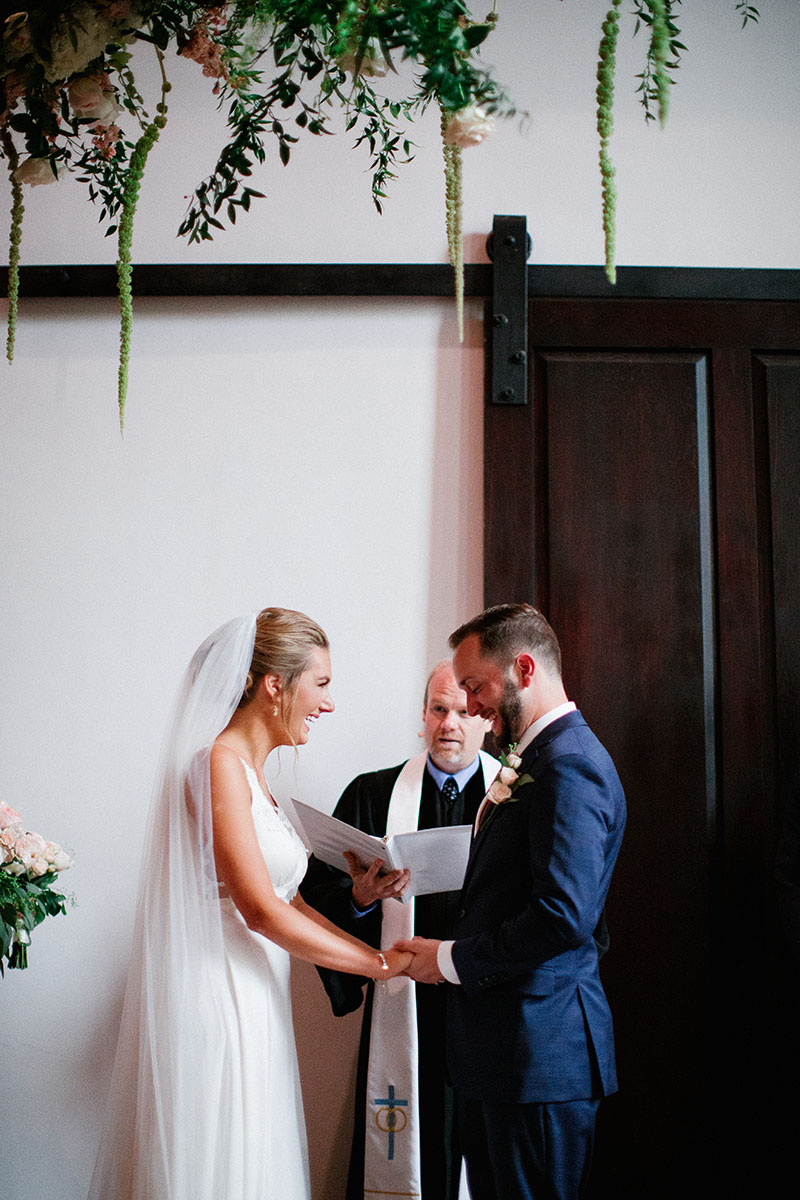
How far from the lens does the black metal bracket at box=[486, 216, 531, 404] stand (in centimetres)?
409

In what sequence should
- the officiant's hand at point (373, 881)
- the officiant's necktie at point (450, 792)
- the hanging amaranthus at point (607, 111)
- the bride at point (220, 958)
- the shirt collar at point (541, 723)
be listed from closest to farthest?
the hanging amaranthus at point (607, 111), the bride at point (220, 958), the shirt collar at point (541, 723), the officiant's hand at point (373, 881), the officiant's necktie at point (450, 792)

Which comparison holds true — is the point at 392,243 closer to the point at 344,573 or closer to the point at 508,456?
the point at 508,456

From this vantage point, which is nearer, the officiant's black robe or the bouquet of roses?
the bouquet of roses

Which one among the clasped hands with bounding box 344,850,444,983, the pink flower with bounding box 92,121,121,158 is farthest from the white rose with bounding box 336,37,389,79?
the clasped hands with bounding box 344,850,444,983

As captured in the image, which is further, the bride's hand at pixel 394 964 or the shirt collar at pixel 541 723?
the bride's hand at pixel 394 964

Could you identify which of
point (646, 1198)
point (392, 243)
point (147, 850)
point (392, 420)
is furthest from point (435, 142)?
point (646, 1198)

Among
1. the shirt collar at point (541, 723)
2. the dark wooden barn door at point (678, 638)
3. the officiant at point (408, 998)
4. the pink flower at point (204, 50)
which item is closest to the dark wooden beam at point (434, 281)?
the dark wooden barn door at point (678, 638)

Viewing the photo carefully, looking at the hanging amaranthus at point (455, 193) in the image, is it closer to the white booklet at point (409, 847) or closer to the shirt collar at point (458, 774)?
the white booklet at point (409, 847)

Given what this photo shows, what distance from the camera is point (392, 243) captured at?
422cm

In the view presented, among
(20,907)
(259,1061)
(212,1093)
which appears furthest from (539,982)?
(20,907)

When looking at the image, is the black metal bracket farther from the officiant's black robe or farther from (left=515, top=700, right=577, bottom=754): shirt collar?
(left=515, top=700, right=577, bottom=754): shirt collar

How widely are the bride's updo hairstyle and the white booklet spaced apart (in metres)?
0.33

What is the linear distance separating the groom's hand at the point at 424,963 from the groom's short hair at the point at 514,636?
81 cm

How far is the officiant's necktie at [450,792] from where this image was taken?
360cm
